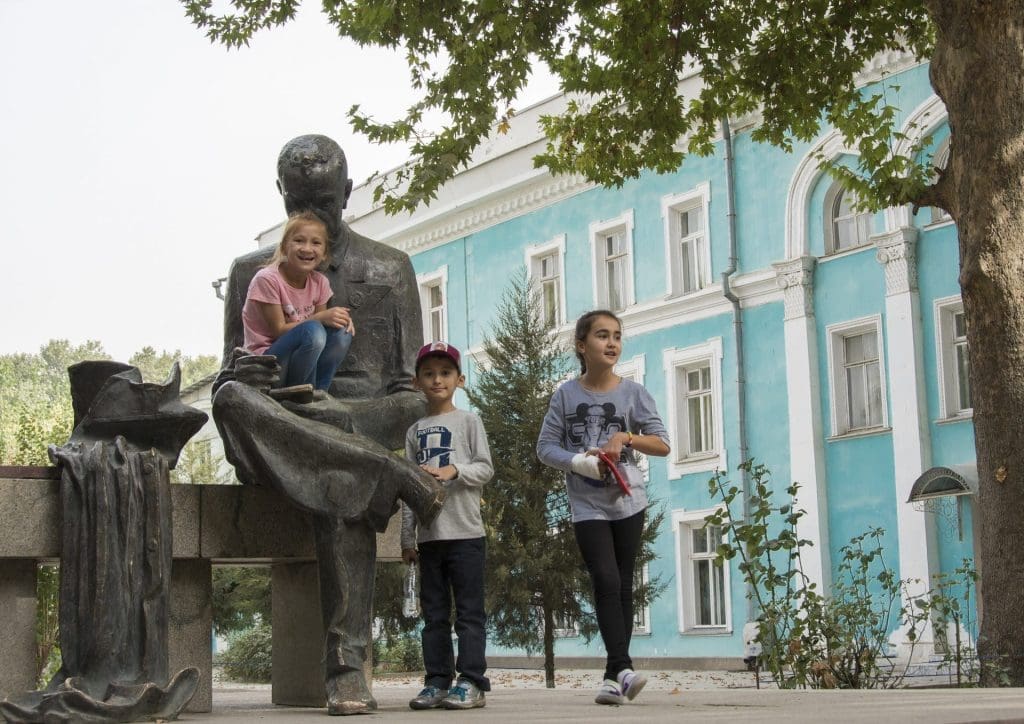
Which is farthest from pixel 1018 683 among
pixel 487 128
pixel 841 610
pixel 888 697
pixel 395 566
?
pixel 395 566

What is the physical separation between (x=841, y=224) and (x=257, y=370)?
2010cm

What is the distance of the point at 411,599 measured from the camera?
2259 centimetres

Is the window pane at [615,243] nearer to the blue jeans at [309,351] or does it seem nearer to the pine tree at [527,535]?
the pine tree at [527,535]

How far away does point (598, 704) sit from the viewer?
6109mm

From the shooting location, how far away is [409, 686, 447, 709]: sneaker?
18.9 ft

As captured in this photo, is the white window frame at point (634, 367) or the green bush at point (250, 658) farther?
the white window frame at point (634, 367)

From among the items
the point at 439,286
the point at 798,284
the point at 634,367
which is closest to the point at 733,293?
the point at 798,284

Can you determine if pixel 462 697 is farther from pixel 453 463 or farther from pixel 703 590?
pixel 703 590

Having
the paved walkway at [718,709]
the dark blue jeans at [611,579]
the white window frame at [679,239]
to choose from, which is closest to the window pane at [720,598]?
the white window frame at [679,239]

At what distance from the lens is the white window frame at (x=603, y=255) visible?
2855 cm

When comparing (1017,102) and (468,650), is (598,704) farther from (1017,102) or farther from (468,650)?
(1017,102)

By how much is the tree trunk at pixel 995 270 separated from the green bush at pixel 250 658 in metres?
12.5

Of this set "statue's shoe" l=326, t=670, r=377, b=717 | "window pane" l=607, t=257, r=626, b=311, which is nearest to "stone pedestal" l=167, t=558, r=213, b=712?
"statue's shoe" l=326, t=670, r=377, b=717

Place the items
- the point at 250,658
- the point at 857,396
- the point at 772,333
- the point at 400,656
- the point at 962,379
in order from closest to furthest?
the point at 250,658 < the point at 962,379 < the point at 857,396 < the point at 772,333 < the point at 400,656
